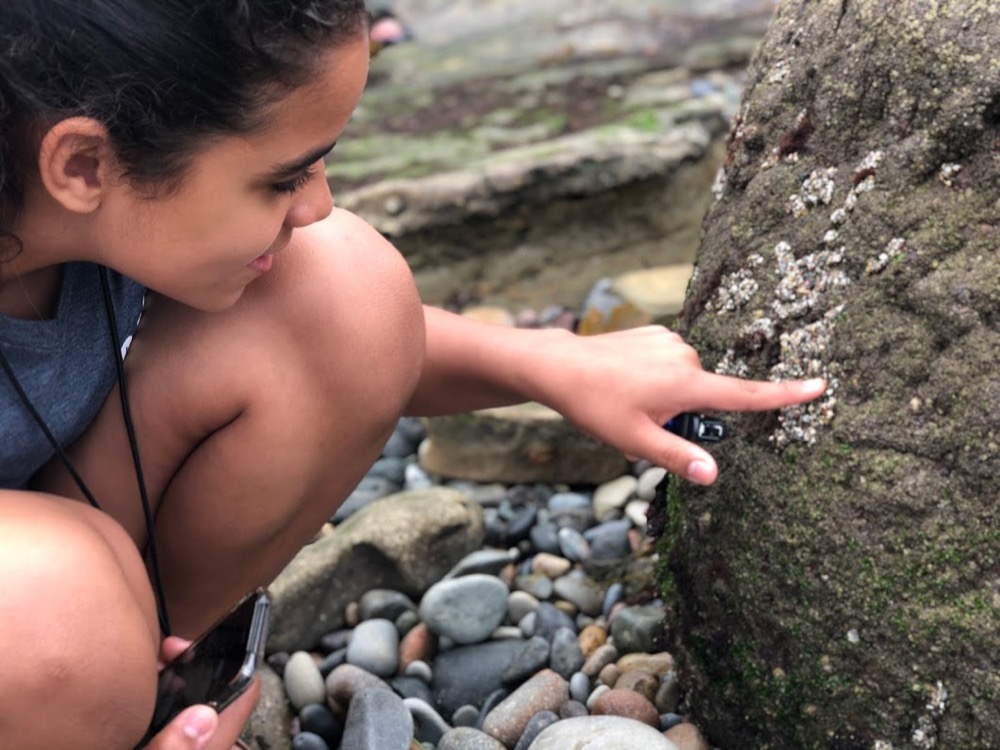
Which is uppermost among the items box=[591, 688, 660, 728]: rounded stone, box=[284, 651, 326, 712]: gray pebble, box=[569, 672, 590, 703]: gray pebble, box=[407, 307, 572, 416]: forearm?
box=[407, 307, 572, 416]: forearm

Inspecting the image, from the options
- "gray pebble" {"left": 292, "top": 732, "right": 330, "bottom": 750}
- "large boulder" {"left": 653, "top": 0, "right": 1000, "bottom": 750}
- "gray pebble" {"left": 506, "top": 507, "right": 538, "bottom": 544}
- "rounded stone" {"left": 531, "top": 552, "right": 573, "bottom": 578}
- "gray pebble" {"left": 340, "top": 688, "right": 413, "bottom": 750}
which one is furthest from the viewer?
"gray pebble" {"left": 506, "top": 507, "right": 538, "bottom": 544}

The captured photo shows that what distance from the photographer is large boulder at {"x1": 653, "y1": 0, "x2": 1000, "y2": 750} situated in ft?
5.35

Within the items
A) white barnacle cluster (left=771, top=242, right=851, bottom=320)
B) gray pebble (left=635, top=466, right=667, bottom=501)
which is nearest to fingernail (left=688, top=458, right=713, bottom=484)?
white barnacle cluster (left=771, top=242, right=851, bottom=320)

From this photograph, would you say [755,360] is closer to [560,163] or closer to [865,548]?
[865,548]

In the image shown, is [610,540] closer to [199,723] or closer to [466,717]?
[466,717]

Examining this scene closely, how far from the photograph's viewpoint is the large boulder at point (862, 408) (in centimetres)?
163

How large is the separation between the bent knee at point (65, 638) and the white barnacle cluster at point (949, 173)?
45.7 inches

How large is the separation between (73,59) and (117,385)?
23.0 inches

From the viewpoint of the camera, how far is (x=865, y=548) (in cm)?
169

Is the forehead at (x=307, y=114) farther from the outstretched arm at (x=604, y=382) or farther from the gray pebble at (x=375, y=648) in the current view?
the gray pebble at (x=375, y=648)

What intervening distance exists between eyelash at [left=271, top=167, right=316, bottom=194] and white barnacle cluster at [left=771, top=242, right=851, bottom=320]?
68cm

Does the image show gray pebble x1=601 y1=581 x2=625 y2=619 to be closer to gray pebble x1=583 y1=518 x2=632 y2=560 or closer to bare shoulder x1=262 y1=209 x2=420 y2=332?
gray pebble x1=583 y1=518 x2=632 y2=560

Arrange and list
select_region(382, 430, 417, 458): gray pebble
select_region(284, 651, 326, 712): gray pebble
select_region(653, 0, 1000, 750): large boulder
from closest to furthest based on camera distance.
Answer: select_region(653, 0, 1000, 750): large boulder → select_region(284, 651, 326, 712): gray pebble → select_region(382, 430, 417, 458): gray pebble

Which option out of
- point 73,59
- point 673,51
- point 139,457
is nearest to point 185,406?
point 139,457
